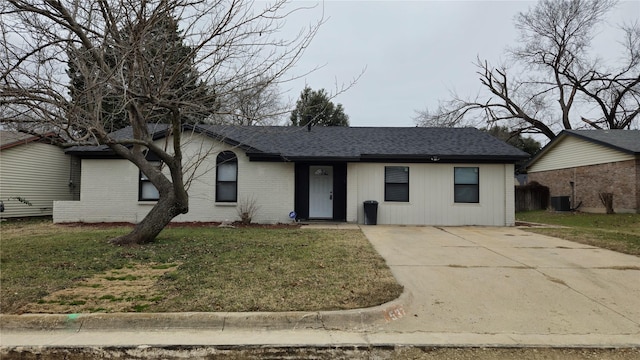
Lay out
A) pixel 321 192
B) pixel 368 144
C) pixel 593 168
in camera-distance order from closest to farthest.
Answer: pixel 321 192
pixel 368 144
pixel 593 168

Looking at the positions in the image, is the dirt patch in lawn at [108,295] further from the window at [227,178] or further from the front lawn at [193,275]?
the window at [227,178]

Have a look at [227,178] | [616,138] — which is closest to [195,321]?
[227,178]

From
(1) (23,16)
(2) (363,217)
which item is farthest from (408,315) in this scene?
(2) (363,217)

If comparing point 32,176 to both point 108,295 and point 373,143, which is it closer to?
point 373,143

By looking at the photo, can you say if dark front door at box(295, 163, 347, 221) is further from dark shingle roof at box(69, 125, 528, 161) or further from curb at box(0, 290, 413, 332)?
curb at box(0, 290, 413, 332)

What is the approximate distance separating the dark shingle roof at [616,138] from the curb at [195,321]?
63.5 ft

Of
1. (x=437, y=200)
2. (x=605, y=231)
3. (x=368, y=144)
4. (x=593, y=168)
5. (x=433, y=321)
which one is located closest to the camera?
(x=433, y=321)

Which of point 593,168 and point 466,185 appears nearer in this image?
point 466,185

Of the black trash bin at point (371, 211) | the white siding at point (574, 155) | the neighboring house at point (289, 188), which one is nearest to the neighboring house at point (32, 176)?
the neighboring house at point (289, 188)

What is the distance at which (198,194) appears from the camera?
47.3 feet

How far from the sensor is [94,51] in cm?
736

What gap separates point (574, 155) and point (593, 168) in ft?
5.98

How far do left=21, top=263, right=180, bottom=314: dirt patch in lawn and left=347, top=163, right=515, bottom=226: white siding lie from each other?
8.95 m

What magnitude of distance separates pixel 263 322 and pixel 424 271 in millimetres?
3502
